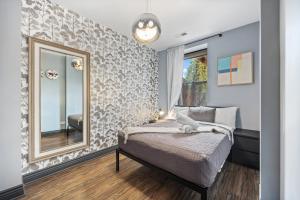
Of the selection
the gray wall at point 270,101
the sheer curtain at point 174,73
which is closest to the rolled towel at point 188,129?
the gray wall at point 270,101

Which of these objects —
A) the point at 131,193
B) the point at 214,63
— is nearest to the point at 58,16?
the point at 131,193

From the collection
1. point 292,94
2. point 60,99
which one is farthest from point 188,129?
point 60,99

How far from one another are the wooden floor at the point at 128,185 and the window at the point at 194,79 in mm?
1862

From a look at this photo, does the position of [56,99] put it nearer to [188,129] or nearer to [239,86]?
[188,129]

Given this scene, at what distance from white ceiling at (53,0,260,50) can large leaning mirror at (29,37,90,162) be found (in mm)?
763

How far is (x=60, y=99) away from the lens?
7.66 feet

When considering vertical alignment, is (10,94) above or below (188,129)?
above

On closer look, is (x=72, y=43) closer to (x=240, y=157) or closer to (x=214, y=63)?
(x=214, y=63)

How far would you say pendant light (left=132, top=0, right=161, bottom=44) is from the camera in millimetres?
1740

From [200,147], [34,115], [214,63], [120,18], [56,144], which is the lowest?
[56,144]

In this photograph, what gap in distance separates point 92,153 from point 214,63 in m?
3.27

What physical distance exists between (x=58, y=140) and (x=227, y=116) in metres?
3.06

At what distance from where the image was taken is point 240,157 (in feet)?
8.09

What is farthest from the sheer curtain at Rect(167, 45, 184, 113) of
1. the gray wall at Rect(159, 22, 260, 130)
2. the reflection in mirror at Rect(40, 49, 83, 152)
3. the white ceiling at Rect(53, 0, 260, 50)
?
the reflection in mirror at Rect(40, 49, 83, 152)
